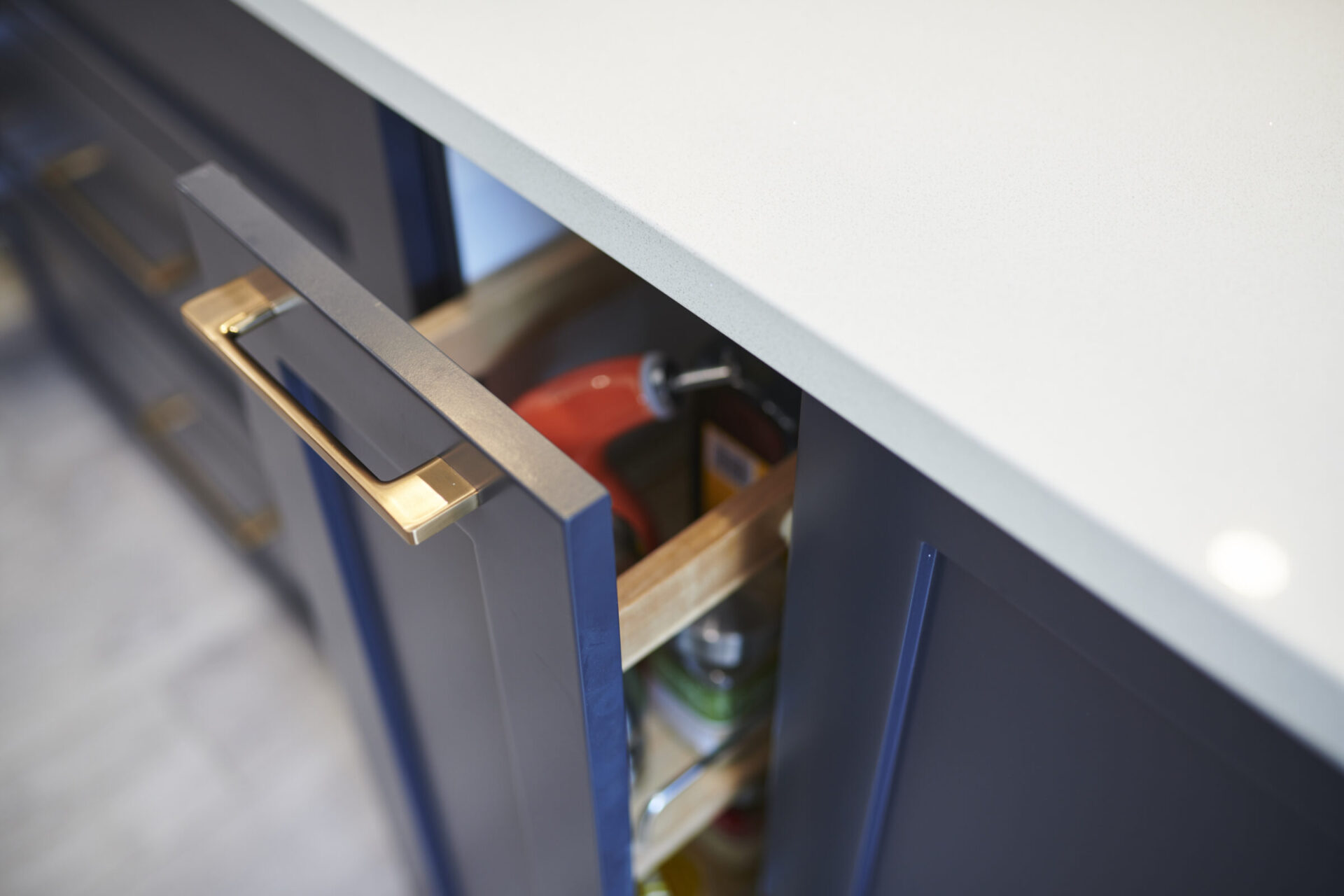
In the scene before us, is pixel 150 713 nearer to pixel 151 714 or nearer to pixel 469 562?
pixel 151 714

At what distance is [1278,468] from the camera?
0.98 feet

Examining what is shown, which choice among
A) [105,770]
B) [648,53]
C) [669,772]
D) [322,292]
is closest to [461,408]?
[322,292]

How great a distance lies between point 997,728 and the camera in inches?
16.5

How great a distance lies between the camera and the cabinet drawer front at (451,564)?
0.35 meters

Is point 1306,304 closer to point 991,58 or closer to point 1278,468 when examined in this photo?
point 1278,468

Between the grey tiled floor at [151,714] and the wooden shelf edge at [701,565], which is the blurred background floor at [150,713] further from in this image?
the wooden shelf edge at [701,565]

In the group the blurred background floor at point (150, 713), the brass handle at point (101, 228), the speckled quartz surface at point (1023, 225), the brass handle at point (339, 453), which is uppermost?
the speckled quartz surface at point (1023, 225)

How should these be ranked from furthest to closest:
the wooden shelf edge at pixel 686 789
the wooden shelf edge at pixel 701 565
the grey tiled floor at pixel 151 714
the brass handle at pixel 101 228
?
the grey tiled floor at pixel 151 714
the brass handle at pixel 101 228
the wooden shelf edge at pixel 686 789
the wooden shelf edge at pixel 701 565

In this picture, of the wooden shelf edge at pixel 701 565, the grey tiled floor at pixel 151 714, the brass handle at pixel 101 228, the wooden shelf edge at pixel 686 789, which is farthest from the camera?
the grey tiled floor at pixel 151 714

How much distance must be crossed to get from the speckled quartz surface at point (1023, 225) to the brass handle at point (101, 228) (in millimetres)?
461

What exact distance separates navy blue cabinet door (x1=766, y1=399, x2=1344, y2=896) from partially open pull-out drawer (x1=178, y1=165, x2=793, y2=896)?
74mm

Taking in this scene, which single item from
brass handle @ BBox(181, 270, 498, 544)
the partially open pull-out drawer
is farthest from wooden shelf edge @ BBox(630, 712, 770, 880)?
brass handle @ BBox(181, 270, 498, 544)

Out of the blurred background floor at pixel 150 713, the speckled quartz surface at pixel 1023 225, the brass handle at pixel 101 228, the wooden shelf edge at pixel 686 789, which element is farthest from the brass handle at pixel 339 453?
the blurred background floor at pixel 150 713

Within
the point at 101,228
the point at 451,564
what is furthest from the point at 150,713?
the point at 451,564
